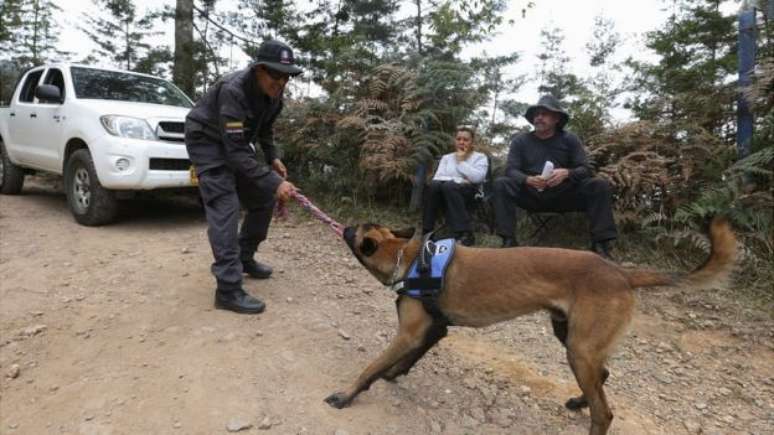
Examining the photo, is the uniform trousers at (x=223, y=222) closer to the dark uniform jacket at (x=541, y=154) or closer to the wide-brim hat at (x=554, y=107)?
the dark uniform jacket at (x=541, y=154)

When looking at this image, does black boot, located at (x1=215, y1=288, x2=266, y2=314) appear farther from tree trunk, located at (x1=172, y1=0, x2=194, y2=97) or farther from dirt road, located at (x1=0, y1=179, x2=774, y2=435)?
tree trunk, located at (x1=172, y1=0, x2=194, y2=97)

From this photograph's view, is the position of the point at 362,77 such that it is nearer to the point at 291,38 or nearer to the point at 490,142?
the point at 490,142

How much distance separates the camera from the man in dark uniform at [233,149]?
3.36m

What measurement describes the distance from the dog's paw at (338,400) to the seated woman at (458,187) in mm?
2722

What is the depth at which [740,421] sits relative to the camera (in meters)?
2.91

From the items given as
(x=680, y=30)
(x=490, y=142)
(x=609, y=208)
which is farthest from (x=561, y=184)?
(x=680, y=30)

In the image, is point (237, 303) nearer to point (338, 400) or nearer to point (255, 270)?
point (255, 270)

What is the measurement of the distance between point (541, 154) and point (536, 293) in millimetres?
2895

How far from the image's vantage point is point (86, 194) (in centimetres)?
566

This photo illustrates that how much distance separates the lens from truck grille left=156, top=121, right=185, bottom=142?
536cm

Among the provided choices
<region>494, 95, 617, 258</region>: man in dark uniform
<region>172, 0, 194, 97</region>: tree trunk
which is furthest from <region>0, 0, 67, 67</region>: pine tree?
<region>494, 95, 617, 258</region>: man in dark uniform

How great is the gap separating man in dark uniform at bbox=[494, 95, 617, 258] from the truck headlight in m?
3.76

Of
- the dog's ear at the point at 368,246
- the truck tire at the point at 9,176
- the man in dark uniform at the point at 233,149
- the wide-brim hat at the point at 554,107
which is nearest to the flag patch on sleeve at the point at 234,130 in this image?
the man in dark uniform at the point at 233,149

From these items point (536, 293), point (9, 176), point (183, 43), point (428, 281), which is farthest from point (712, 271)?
point (183, 43)
